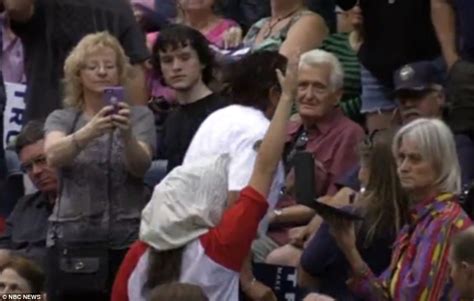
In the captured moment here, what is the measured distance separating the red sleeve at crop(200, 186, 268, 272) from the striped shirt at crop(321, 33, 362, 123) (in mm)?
3136

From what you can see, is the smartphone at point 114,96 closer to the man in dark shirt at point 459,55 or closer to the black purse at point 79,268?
the black purse at point 79,268

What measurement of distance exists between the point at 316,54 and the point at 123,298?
253 centimetres

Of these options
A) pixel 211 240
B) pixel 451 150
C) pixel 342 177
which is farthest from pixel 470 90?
pixel 211 240

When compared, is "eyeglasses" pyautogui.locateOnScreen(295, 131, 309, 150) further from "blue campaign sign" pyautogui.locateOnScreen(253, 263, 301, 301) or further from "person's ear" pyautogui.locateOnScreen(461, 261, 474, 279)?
"person's ear" pyautogui.locateOnScreen(461, 261, 474, 279)

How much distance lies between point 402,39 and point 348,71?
69cm

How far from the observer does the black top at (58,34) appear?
39.2ft

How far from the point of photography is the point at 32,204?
11.2 metres

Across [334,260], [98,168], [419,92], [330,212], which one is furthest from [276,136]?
[419,92]

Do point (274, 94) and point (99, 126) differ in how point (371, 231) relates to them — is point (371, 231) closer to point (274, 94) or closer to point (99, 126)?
point (274, 94)

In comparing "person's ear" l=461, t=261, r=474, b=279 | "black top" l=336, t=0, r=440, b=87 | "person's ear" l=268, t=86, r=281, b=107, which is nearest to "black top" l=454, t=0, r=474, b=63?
"black top" l=336, t=0, r=440, b=87

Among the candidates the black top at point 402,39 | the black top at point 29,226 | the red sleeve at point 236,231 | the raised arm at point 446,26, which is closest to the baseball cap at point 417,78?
the raised arm at point 446,26

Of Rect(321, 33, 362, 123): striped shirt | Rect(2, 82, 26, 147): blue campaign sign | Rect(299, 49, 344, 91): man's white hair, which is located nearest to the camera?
Rect(299, 49, 344, 91): man's white hair

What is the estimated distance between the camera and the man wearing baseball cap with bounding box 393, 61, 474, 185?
10938mm

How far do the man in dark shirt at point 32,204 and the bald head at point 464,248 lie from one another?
322cm
